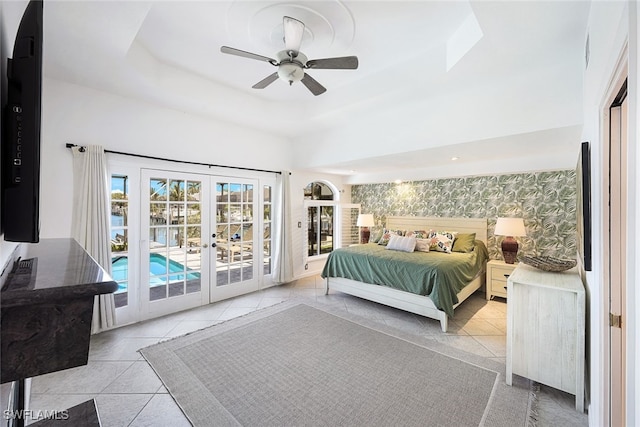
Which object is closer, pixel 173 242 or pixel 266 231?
pixel 173 242

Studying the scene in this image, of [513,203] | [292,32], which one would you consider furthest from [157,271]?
[513,203]

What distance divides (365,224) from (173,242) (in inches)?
141

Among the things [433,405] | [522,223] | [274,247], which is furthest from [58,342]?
[522,223]

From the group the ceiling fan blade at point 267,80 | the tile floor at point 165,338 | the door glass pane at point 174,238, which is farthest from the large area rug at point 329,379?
the ceiling fan blade at point 267,80

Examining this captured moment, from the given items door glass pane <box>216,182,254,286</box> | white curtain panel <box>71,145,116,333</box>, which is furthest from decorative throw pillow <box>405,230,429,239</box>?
white curtain panel <box>71,145,116,333</box>

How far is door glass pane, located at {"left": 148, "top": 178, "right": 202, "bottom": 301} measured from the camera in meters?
3.49

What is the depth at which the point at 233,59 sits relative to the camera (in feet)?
9.26

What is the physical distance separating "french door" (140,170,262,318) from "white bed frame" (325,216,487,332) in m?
1.57

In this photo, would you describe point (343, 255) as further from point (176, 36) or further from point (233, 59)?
point (176, 36)

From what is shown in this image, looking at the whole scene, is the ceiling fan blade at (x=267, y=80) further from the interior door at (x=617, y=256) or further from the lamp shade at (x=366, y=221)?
the lamp shade at (x=366, y=221)

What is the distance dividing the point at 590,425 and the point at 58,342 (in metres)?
2.79

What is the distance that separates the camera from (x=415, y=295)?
339cm

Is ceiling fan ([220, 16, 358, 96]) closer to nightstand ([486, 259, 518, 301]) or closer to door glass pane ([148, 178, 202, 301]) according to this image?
door glass pane ([148, 178, 202, 301])

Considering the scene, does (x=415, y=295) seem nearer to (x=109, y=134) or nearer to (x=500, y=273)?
(x=500, y=273)
